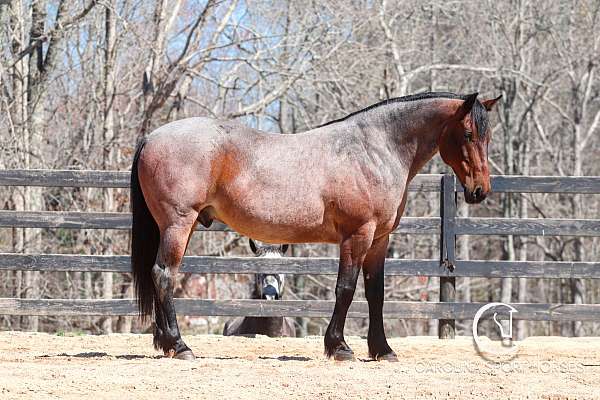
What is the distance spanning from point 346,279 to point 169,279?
1.26 metres

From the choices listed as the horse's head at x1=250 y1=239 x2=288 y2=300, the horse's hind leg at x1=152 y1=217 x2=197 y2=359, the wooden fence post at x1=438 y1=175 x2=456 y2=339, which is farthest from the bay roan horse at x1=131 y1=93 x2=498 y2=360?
the horse's head at x1=250 y1=239 x2=288 y2=300

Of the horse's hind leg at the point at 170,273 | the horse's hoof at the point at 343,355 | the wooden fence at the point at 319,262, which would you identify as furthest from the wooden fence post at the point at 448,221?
the horse's hind leg at the point at 170,273

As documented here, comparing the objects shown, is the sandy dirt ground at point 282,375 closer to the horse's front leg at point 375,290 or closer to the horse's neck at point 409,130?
the horse's front leg at point 375,290

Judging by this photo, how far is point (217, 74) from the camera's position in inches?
608

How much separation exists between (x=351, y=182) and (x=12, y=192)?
7317 millimetres

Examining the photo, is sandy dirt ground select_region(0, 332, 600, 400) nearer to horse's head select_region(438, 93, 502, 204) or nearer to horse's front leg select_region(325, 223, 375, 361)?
horse's front leg select_region(325, 223, 375, 361)

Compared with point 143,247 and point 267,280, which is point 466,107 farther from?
point 267,280

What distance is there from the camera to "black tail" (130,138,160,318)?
627cm

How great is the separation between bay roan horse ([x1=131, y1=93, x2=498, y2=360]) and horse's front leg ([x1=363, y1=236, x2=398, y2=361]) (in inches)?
2.1

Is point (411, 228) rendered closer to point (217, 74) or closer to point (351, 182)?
point (351, 182)

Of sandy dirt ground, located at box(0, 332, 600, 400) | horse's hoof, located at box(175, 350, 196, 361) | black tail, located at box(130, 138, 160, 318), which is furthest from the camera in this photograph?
black tail, located at box(130, 138, 160, 318)

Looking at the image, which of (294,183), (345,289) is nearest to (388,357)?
(345,289)

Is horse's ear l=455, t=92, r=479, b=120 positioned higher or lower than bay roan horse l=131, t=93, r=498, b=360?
higher

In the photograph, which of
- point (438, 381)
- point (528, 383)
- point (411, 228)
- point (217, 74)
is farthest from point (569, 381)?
point (217, 74)
